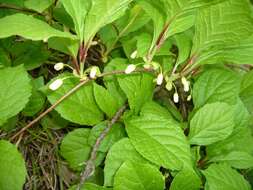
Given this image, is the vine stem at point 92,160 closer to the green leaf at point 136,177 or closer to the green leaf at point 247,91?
the green leaf at point 136,177

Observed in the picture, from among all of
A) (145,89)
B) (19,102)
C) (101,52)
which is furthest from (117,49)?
(19,102)

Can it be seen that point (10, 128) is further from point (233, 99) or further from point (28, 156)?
point (233, 99)

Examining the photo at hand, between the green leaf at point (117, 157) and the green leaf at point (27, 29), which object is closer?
the green leaf at point (27, 29)

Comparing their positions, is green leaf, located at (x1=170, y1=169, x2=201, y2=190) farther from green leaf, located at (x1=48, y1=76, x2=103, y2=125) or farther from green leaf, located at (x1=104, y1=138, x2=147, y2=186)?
green leaf, located at (x1=48, y1=76, x2=103, y2=125)

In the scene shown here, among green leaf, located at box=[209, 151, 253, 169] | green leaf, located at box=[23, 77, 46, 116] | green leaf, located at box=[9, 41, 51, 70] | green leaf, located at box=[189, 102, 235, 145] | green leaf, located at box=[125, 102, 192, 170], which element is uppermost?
green leaf, located at box=[9, 41, 51, 70]

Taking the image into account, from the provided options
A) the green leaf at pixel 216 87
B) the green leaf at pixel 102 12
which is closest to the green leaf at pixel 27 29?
the green leaf at pixel 102 12

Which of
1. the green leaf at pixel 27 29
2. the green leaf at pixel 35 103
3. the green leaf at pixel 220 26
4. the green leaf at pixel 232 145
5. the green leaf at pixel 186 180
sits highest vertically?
the green leaf at pixel 27 29

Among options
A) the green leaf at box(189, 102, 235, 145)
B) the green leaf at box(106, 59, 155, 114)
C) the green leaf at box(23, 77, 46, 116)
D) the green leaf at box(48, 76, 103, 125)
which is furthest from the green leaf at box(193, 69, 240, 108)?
the green leaf at box(23, 77, 46, 116)

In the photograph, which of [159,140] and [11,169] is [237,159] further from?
[11,169]
